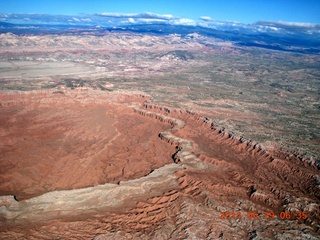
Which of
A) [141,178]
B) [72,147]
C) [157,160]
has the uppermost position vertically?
[141,178]

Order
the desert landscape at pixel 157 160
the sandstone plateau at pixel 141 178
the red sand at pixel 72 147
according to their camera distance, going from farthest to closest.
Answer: the red sand at pixel 72 147, the desert landscape at pixel 157 160, the sandstone plateau at pixel 141 178

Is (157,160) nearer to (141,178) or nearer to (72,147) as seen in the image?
(141,178)

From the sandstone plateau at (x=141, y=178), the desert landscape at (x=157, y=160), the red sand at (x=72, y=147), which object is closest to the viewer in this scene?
the sandstone plateau at (x=141, y=178)

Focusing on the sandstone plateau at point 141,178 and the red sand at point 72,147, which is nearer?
the sandstone plateau at point 141,178

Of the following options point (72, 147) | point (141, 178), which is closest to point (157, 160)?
point (141, 178)

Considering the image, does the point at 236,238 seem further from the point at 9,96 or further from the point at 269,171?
the point at 9,96

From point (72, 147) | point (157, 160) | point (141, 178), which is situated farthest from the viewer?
point (72, 147)

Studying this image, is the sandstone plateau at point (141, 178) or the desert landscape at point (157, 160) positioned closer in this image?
the sandstone plateau at point (141, 178)

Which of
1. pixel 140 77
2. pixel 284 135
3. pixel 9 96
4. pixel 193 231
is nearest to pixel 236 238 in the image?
pixel 193 231
